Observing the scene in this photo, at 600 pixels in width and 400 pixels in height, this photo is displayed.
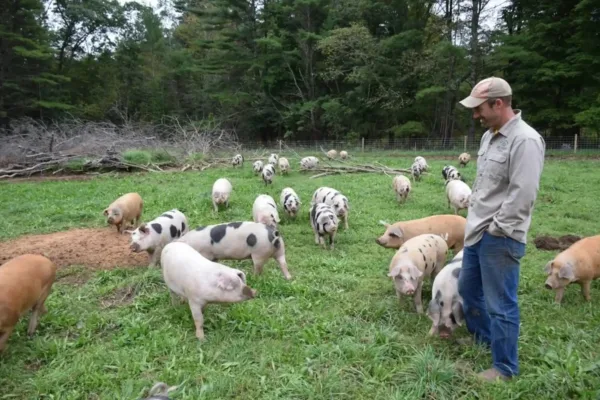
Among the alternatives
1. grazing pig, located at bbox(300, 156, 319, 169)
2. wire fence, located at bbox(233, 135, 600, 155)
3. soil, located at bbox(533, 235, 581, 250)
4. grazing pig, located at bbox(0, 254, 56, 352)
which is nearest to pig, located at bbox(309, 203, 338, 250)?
soil, located at bbox(533, 235, 581, 250)

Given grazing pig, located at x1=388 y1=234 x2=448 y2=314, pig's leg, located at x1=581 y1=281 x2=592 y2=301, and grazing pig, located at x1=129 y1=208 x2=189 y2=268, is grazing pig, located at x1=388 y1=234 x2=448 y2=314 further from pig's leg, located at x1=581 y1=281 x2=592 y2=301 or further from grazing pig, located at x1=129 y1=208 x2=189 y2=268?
grazing pig, located at x1=129 y1=208 x2=189 y2=268

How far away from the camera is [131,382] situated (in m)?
3.38

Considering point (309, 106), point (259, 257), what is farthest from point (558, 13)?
point (259, 257)

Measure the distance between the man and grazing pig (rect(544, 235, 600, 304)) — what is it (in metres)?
2.02

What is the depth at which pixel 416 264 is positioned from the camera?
477 cm

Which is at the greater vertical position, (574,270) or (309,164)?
(309,164)

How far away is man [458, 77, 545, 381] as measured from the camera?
9.59ft

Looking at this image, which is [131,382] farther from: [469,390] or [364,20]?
[364,20]

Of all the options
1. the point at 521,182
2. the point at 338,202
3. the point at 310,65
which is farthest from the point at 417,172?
the point at 310,65

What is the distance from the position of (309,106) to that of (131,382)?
3319cm

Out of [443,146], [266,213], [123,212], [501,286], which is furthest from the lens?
[443,146]

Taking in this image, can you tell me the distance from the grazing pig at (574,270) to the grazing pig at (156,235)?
16.8 feet

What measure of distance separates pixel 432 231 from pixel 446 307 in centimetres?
239

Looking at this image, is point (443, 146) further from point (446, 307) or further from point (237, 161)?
point (446, 307)
